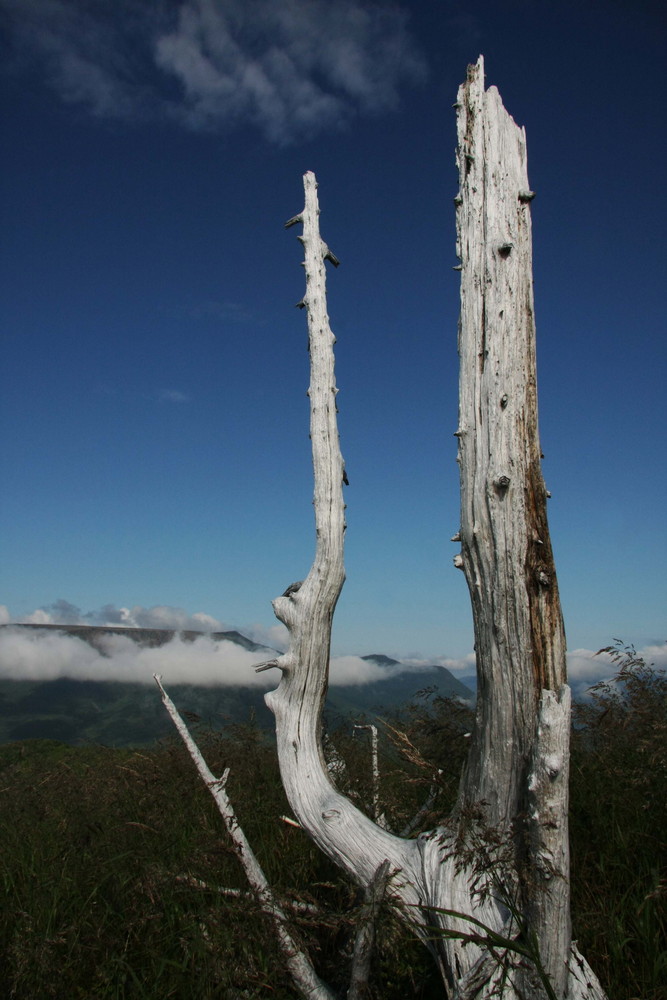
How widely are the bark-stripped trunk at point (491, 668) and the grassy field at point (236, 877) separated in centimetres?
25

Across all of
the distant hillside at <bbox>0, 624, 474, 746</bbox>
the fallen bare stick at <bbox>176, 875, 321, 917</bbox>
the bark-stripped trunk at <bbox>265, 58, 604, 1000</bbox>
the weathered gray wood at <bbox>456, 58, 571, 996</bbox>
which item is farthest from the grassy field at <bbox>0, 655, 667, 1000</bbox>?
the distant hillside at <bbox>0, 624, 474, 746</bbox>

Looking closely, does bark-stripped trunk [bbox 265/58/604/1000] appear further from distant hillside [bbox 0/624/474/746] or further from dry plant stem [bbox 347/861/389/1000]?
distant hillside [bbox 0/624/474/746]

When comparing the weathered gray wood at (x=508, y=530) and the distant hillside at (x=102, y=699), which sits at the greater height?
the weathered gray wood at (x=508, y=530)

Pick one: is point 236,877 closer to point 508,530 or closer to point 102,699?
point 508,530

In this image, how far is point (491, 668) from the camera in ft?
10.6

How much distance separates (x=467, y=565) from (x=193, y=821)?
268 cm

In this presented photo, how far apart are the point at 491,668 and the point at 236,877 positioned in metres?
1.98

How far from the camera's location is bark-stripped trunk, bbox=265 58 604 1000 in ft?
8.98

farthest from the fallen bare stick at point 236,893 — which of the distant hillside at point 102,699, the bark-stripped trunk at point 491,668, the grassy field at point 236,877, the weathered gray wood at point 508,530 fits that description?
the distant hillside at point 102,699

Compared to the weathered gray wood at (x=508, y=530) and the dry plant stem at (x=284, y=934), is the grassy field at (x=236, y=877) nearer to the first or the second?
the dry plant stem at (x=284, y=934)

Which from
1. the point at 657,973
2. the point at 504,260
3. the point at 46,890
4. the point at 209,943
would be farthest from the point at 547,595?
the point at 46,890

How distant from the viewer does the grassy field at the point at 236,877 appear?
9.03ft

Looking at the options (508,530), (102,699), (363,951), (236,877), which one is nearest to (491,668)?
(508,530)

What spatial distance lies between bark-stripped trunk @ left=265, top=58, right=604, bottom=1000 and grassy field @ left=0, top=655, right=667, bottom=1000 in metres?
0.25
